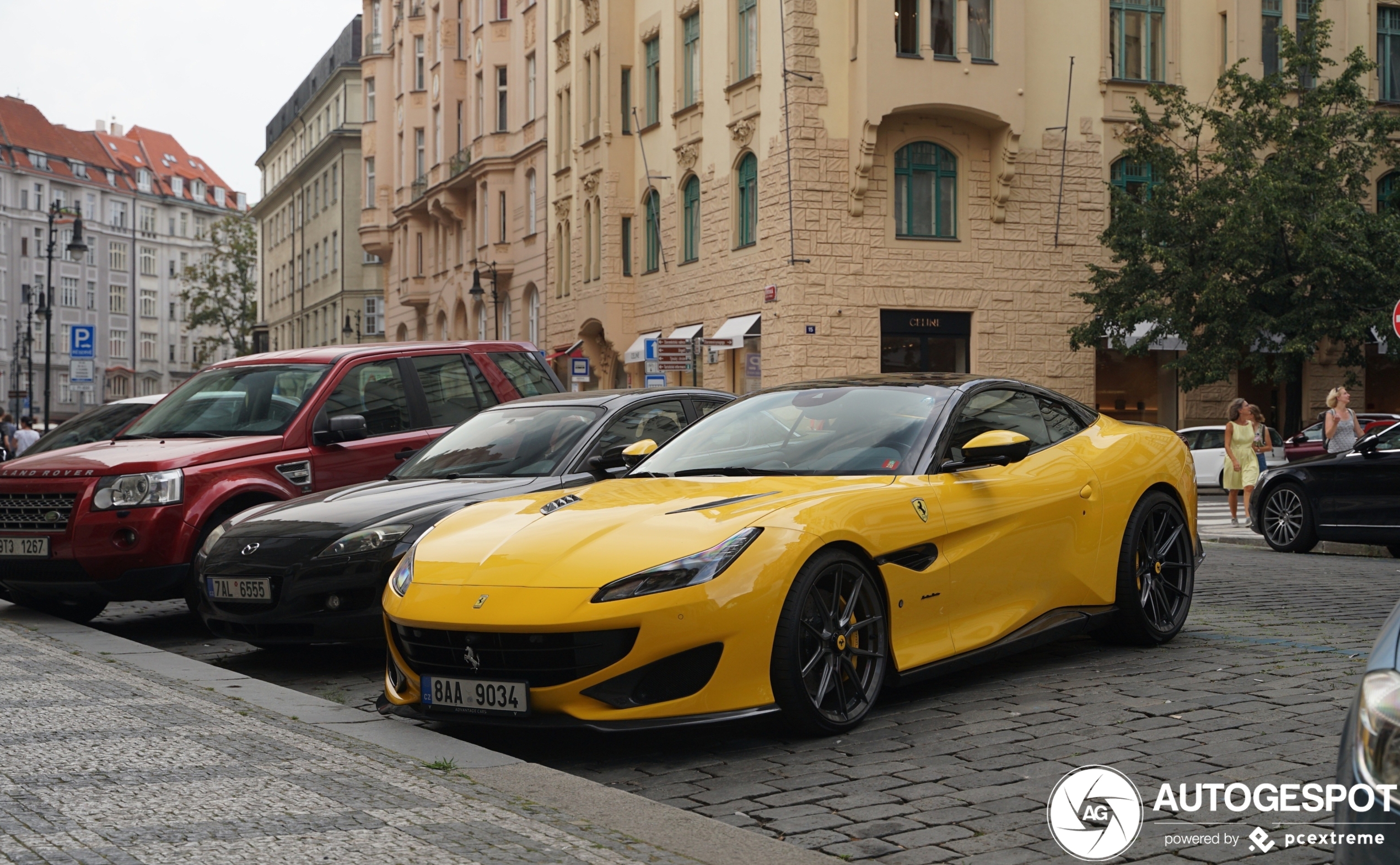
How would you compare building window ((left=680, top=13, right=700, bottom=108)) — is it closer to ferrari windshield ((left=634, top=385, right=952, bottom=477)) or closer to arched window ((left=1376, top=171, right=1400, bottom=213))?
arched window ((left=1376, top=171, right=1400, bottom=213))

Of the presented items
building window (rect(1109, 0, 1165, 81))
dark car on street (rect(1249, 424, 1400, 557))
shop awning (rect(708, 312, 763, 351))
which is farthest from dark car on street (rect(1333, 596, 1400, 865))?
building window (rect(1109, 0, 1165, 81))

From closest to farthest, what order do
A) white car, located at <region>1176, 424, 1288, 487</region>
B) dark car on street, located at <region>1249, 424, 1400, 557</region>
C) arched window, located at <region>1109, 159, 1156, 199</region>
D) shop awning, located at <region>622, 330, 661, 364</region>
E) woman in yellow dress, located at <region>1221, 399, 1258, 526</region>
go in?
dark car on street, located at <region>1249, 424, 1400, 557</region>
woman in yellow dress, located at <region>1221, 399, 1258, 526</region>
white car, located at <region>1176, 424, 1288, 487</region>
arched window, located at <region>1109, 159, 1156, 199</region>
shop awning, located at <region>622, 330, 661, 364</region>

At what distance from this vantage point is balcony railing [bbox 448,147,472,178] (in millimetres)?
49406

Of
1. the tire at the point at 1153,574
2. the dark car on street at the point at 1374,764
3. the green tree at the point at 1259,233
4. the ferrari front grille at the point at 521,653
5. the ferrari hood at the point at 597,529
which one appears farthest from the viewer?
the green tree at the point at 1259,233

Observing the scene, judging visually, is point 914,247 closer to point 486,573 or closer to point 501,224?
point 501,224

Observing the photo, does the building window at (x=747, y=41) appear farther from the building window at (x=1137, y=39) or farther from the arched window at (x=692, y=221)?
the building window at (x=1137, y=39)

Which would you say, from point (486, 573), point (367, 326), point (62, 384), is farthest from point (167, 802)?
point (62, 384)

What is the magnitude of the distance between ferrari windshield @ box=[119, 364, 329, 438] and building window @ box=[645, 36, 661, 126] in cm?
2669

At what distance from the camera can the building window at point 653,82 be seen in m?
36.5

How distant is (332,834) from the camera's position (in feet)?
13.4

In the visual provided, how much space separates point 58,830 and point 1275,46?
32.8 m

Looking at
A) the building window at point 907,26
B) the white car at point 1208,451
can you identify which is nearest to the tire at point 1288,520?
the white car at point 1208,451

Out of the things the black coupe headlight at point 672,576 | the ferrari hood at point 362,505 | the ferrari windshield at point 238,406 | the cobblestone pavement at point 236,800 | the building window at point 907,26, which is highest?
the building window at point 907,26

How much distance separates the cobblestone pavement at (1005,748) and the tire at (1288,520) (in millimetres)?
7338
